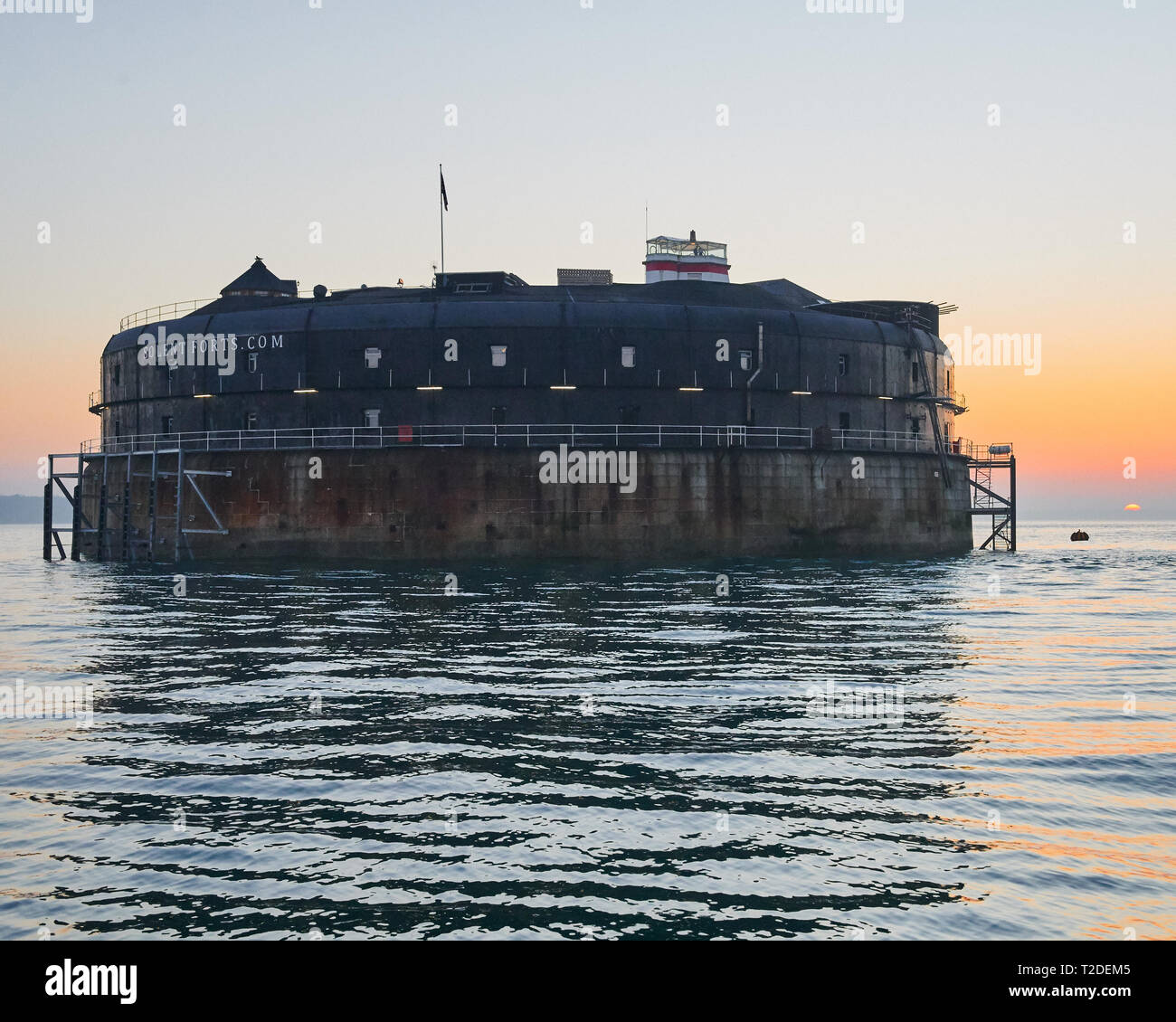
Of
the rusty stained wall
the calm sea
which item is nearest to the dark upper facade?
the rusty stained wall

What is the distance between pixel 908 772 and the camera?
1329 cm

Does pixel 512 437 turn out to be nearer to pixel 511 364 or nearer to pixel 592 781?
pixel 511 364

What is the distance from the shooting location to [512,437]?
5681cm

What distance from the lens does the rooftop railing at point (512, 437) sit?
186 ft

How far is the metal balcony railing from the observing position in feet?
186

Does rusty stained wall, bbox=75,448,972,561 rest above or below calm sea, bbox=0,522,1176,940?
above

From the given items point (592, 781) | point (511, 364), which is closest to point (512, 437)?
point (511, 364)

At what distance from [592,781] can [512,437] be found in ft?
146

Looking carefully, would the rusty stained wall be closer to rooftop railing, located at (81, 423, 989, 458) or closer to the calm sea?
rooftop railing, located at (81, 423, 989, 458)

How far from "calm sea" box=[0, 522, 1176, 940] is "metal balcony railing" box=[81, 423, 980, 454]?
28636 mm

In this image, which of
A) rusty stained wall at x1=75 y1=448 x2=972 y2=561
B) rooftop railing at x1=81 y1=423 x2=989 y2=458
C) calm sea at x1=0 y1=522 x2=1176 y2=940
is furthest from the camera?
rooftop railing at x1=81 y1=423 x2=989 y2=458

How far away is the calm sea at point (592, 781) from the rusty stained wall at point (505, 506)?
24339 millimetres

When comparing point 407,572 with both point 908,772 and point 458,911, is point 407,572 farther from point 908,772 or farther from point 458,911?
point 458,911
